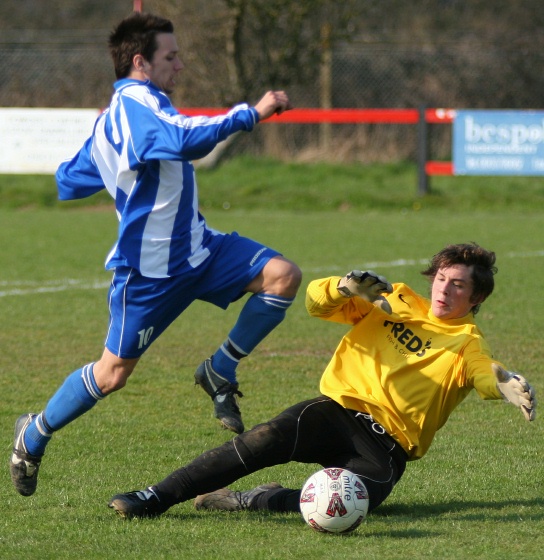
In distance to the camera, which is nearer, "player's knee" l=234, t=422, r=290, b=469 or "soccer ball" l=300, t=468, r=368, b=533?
"soccer ball" l=300, t=468, r=368, b=533

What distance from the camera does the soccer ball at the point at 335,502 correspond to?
3.97 m

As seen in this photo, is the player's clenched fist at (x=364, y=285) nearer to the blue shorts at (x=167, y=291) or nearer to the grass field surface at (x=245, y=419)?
the blue shorts at (x=167, y=291)

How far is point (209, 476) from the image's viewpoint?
13.8 ft

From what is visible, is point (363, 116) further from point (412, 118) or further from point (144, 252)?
point (144, 252)

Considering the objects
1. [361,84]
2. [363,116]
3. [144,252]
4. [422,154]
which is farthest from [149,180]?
[361,84]

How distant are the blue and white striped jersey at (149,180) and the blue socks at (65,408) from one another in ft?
1.64

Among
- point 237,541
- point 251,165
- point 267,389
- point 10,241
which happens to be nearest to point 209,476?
point 237,541

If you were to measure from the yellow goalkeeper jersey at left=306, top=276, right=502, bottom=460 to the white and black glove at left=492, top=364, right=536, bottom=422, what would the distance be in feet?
0.89

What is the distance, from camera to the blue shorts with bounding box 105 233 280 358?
449 centimetres

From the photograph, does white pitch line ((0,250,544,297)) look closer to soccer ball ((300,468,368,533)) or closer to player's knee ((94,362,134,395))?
player's knee ((94,362,134,395))

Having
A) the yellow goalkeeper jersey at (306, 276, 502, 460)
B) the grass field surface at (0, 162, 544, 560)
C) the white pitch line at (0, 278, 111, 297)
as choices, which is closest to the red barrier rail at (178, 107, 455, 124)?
the grass field surface at (0, 162, 544, 560)

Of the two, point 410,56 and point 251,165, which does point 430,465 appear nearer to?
point 251,165

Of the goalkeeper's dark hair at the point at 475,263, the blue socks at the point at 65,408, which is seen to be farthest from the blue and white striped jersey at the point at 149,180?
the goalkeeper's dark hair at the point at 475,263

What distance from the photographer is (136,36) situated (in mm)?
4516
